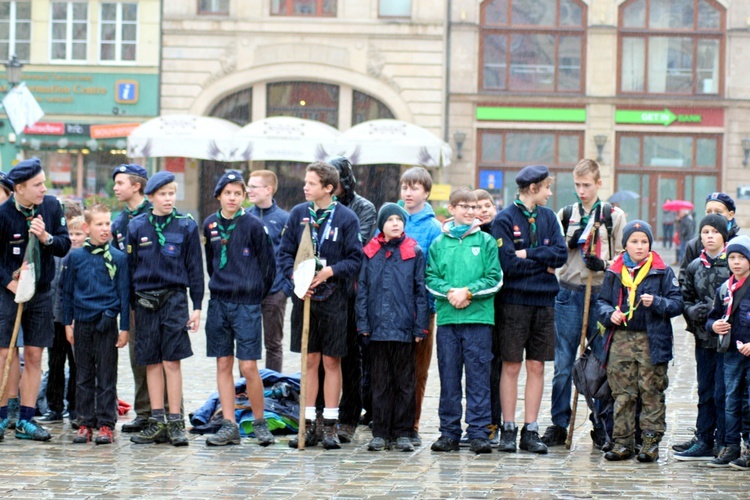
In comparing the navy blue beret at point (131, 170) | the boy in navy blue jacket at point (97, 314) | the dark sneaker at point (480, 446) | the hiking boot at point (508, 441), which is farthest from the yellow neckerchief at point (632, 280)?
the navy blue beret at point (131, 170)

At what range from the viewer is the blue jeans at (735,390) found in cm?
845

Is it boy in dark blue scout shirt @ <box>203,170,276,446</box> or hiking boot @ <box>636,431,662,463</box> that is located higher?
boy in dark blue scout shirt @ <box>203,170,276,446</box>


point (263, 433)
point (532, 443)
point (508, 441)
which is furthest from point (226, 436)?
point (532, 443)

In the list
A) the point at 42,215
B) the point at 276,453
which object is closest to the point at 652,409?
the point at 276,453

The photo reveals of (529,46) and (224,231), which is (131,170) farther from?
(529,46)

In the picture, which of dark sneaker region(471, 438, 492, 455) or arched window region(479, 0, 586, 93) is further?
arched window region(479, 0, 586, 93)

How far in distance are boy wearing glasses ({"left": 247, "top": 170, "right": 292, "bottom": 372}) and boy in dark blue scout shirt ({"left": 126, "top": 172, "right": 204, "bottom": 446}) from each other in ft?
5.10

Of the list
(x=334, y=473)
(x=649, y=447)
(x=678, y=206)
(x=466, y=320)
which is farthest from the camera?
(x=678, y=206)

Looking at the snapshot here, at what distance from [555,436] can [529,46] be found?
3055 centimetres

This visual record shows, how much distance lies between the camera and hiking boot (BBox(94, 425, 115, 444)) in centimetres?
899

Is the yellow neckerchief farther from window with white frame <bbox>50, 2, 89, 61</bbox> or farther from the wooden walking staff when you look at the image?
window with white frame <bbox>50, 2, 89, 61</bbox>

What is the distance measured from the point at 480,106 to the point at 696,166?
6.77 meters

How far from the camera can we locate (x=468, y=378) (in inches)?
356

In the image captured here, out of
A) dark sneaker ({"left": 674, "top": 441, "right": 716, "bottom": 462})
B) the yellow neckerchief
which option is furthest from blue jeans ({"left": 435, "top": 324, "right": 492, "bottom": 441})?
dark sneaker ({"left": 674, "top": 441, "right": 716, "bottom": 462})
